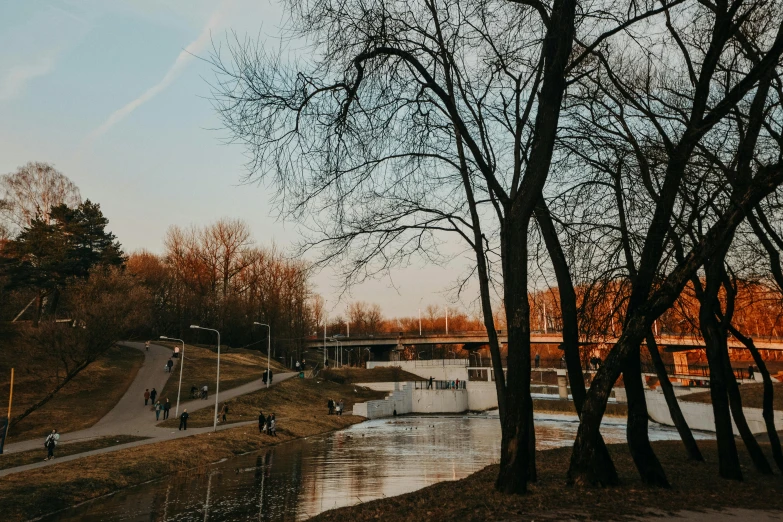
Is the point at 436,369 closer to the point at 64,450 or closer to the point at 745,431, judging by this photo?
the point at 64,450

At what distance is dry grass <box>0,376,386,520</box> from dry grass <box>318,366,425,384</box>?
992 inches

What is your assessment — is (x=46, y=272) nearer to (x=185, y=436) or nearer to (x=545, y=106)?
(x=185, y=436)

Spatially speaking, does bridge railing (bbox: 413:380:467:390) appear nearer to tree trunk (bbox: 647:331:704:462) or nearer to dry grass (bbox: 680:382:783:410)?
dry grass (bbox: 680:382:783:410)

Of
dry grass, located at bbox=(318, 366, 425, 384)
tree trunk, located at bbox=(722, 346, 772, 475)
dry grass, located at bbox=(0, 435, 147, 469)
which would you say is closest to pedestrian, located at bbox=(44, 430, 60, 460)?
dry grass, located at bbox=(0, 435, 147, 469)

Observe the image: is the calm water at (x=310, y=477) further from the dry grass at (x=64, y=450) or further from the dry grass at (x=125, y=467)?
the dry grass at (x=64, y=450)

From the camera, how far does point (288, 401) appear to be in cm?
5753

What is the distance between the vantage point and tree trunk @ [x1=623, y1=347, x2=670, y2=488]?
11367 millimetres

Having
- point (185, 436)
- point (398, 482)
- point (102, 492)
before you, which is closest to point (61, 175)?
point (185, 436)

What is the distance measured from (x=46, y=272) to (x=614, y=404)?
5918 cm

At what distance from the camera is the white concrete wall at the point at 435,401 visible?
2714 inches

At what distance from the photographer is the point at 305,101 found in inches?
384

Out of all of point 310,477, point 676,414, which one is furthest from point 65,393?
point 676,414

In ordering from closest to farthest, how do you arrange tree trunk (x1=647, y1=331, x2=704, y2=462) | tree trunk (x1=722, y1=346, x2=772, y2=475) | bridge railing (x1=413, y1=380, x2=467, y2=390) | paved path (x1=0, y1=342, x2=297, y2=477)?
tree trunk (x1=722, y1=346, x2=772, y2=475) < tree trunk (x1=647, y1=331, x2=704, y2=462) < paved path (x1=0, y1=342, x2=297, y2=477) < bridge railing (x1=413, y1=380, x2=467, y2=390)

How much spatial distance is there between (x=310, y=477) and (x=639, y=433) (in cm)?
1653
